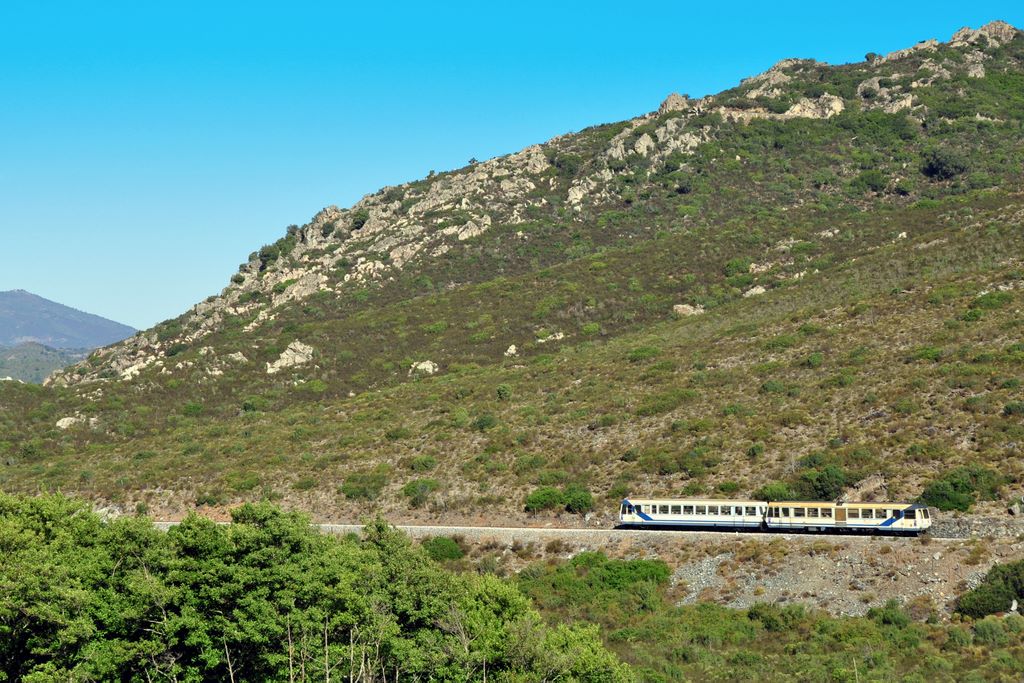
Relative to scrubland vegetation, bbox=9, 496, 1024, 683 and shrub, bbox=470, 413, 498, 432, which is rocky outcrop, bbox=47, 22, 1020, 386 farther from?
scrubland vegetation, bbox=9, 496, 1024, 683

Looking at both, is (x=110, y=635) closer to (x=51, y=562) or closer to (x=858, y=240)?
(x=51, y=562)

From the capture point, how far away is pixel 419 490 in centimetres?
6538

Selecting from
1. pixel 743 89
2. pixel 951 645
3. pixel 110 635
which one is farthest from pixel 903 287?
pixel 743 89

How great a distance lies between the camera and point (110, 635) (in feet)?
116

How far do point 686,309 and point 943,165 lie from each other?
49695mm

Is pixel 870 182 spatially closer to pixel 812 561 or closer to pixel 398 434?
pixel 398 434

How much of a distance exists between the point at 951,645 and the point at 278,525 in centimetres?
2474

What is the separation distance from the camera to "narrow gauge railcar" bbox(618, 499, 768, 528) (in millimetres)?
53344

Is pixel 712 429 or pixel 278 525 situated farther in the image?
pixel 712 429

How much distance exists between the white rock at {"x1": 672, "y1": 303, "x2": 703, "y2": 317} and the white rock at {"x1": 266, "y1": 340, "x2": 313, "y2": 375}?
3696 centimetres

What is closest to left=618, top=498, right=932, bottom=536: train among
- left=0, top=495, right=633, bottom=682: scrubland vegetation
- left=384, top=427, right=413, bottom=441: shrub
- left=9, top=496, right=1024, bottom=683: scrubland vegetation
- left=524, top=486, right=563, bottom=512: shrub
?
left=524, top=486, right=563, bottom=512: shrub

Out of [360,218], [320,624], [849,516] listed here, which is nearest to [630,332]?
[849,516]

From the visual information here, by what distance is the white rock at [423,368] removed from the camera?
330 ft

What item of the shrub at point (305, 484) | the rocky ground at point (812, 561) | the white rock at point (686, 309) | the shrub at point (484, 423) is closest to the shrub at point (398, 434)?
the shrub at point (484, 423)
